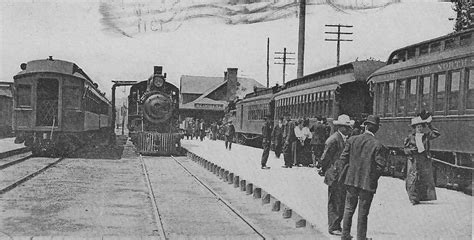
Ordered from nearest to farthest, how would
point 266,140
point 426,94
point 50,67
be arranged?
point 426,94
point 266,140
point 50,67

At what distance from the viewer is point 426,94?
528 inches

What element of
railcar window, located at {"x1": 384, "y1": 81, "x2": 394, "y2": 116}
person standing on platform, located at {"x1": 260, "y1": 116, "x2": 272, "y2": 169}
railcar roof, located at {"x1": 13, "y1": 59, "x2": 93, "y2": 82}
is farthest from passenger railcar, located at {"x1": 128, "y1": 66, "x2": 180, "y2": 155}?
railcar window, located at {"x1": 384, "y1": 81, "x2": 394, "y2": 116}

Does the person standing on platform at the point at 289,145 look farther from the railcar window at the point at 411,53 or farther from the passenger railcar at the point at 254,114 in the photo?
the passenger railcar at the point at 254,114

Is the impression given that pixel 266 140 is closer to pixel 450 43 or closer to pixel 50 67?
pixel 450 43

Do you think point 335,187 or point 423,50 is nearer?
point 335,187

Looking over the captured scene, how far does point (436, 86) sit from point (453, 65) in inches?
34.6

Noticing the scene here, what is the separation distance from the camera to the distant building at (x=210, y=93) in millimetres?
69750

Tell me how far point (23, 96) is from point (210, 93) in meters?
51.6

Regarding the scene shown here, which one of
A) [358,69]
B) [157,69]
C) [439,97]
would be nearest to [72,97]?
[157,69]

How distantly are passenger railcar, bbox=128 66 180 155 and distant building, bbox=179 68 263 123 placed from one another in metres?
36.5

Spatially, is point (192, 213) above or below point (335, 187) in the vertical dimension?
below

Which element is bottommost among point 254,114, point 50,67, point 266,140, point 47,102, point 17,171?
point 17,171

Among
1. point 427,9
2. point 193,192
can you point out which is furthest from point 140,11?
point 427,9

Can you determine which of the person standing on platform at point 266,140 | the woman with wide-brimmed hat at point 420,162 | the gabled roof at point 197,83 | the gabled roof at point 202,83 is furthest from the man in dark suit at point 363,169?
the gabled roof at point 197,83
